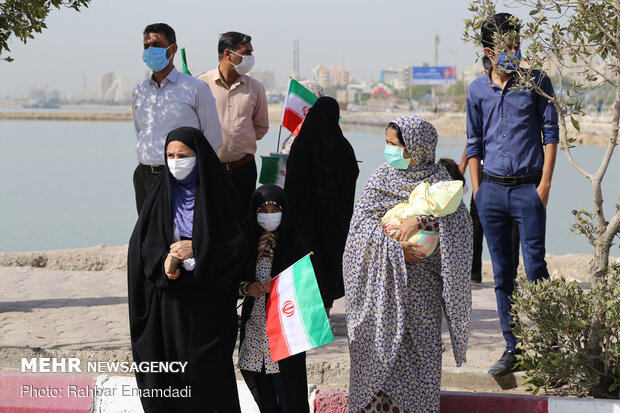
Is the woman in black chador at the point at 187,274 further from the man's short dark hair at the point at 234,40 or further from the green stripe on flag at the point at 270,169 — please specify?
the man's short dark hair at the point at 234,40

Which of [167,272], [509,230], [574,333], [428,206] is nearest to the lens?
[167,272]

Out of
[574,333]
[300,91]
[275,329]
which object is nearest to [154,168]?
[300,91]

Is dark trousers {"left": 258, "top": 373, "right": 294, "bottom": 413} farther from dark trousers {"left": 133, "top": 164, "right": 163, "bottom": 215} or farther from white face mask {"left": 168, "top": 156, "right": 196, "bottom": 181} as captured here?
dark trousers {"left": 133, "top": 164, "right": 163, "bottom": 215}

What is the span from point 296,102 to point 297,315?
7.84 ft

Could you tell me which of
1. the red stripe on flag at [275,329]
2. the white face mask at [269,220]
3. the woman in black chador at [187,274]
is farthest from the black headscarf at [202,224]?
the red stripe on flag at [275,329]

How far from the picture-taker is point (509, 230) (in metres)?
4.49

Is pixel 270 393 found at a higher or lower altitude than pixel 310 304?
lower

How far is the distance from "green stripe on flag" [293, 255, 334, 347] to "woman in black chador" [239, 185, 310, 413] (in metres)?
0.17

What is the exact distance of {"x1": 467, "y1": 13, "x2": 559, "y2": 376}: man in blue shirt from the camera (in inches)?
170

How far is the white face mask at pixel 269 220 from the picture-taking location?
11.6 ft

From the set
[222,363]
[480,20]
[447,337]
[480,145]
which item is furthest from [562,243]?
[222,363]

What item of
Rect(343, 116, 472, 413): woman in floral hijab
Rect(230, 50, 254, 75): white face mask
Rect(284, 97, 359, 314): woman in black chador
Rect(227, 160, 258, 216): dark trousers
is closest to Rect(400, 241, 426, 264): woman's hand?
Result: Rect(343, 116, 472, 413): woman in floral hijab

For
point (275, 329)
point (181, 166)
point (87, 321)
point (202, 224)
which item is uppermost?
point (181, 166)

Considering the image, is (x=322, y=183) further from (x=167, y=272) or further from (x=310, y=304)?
(x=167, y=272)
